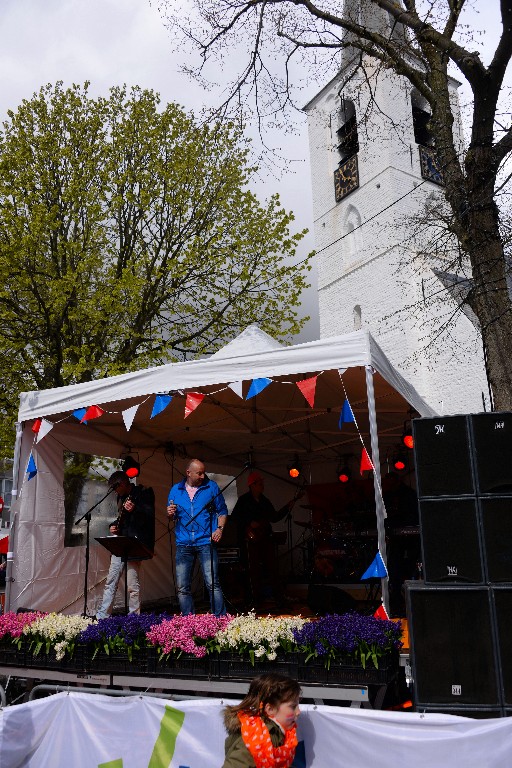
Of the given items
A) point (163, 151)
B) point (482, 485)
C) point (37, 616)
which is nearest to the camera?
point (482, 485)

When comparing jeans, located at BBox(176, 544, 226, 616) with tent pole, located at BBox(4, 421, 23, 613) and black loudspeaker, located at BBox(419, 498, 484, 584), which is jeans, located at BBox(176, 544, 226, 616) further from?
black loudspeaker, located at BBox(419, 498, 484, 584)

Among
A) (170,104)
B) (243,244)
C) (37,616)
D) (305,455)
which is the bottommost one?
(37,616)

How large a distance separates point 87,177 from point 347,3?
21.2 ft

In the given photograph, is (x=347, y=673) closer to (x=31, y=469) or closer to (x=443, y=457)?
(x=443, y=457)

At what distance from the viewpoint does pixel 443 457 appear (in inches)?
155

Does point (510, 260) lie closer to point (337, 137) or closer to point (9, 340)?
point (9, 340)

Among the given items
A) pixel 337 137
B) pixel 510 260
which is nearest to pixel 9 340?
pixel 510 260

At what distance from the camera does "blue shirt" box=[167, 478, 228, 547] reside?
6250mm

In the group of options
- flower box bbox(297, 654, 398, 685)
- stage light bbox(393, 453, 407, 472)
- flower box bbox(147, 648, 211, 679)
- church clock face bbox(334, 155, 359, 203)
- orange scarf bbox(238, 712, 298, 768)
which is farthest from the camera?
church clock face bbox(334, 155, 359, 203)

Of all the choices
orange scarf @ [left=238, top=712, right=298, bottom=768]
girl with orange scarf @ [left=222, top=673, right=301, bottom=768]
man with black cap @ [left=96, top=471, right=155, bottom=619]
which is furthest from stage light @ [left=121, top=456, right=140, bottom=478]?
Result: orange scarf @ [left=238, top=712, right=298, bottom=768]

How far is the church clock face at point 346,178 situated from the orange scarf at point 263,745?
2732 centimetres

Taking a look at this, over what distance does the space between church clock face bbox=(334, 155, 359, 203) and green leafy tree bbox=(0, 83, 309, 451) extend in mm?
14239

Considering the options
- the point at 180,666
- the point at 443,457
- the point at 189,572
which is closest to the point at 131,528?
the point at 189,572

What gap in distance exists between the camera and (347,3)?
9133 mm
